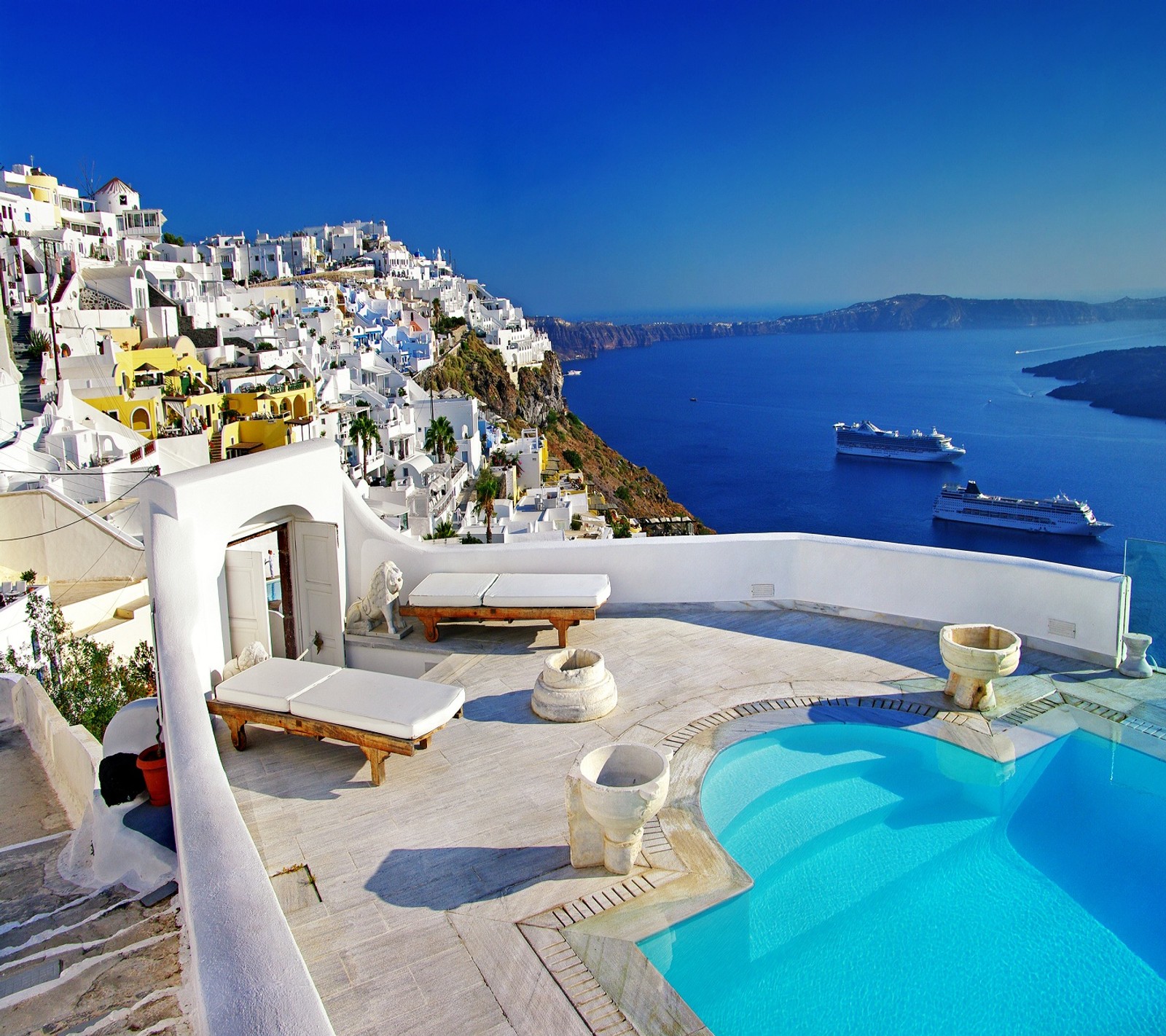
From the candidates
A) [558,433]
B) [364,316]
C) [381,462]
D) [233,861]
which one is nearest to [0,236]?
[381,462]

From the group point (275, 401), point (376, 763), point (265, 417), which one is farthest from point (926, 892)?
point (275, 401)

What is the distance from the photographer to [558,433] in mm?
85625

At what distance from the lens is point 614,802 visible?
3.32 m

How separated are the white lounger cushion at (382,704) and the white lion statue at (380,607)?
1371 mm

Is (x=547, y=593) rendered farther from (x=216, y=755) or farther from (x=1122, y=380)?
(x=1122, y=380)

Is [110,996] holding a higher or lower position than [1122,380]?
lower

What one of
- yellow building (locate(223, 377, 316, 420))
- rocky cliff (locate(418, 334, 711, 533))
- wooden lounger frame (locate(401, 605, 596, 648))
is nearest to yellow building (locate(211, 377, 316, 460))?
yellow building (locate(223, 377, 316, 420))

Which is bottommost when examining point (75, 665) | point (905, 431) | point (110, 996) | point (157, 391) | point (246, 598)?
point (905, 431)

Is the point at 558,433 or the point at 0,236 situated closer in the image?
the point at 0,236

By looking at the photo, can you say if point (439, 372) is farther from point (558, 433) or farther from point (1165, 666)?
point (1165, 666)

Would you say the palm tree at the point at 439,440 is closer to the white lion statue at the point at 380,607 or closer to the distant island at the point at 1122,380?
the distant island at the point at 1122,380

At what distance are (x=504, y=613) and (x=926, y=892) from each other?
3.09 m

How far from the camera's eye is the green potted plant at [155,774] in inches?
160

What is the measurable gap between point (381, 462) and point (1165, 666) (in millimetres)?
40497
